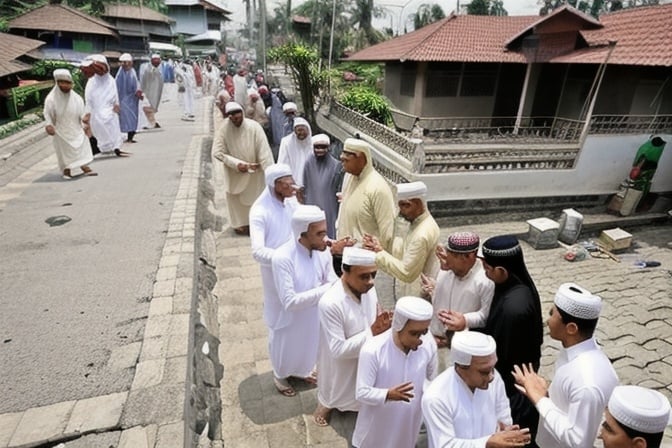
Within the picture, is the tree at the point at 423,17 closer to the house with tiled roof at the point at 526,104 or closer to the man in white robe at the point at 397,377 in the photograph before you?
the house with tiled roof at the point at 526,104

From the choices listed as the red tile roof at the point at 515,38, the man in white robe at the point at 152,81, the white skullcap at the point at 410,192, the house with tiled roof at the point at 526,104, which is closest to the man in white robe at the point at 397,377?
the white skullcap at the point at 410,192

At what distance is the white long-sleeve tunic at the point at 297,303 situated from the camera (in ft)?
9.17

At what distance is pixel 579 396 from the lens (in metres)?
1.82

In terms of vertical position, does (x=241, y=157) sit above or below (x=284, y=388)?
above

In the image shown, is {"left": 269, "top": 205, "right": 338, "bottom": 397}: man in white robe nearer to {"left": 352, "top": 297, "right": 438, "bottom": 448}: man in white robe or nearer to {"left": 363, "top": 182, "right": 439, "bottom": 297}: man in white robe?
{"left": 363, "top": 182, "right": 439, "bottom": 297}: man in white robe

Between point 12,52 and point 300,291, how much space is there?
12.1 meters

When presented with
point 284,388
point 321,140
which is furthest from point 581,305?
point 321,140

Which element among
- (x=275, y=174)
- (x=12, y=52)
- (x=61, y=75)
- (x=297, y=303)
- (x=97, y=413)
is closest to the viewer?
(x=97, y=413)

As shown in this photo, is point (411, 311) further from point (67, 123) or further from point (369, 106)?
point (369, 106)

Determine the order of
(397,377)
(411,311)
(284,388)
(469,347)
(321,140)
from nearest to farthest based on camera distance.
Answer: (469,347) → (411,311) → (397,377) → (284,388) → (321,140)

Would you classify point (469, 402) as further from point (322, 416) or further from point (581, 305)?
point (322, 416)

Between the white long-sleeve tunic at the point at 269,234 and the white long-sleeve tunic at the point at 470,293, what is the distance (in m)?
1.28

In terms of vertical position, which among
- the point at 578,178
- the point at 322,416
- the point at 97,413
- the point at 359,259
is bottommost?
the point at 322,416

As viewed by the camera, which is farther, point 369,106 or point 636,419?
point 369,106
